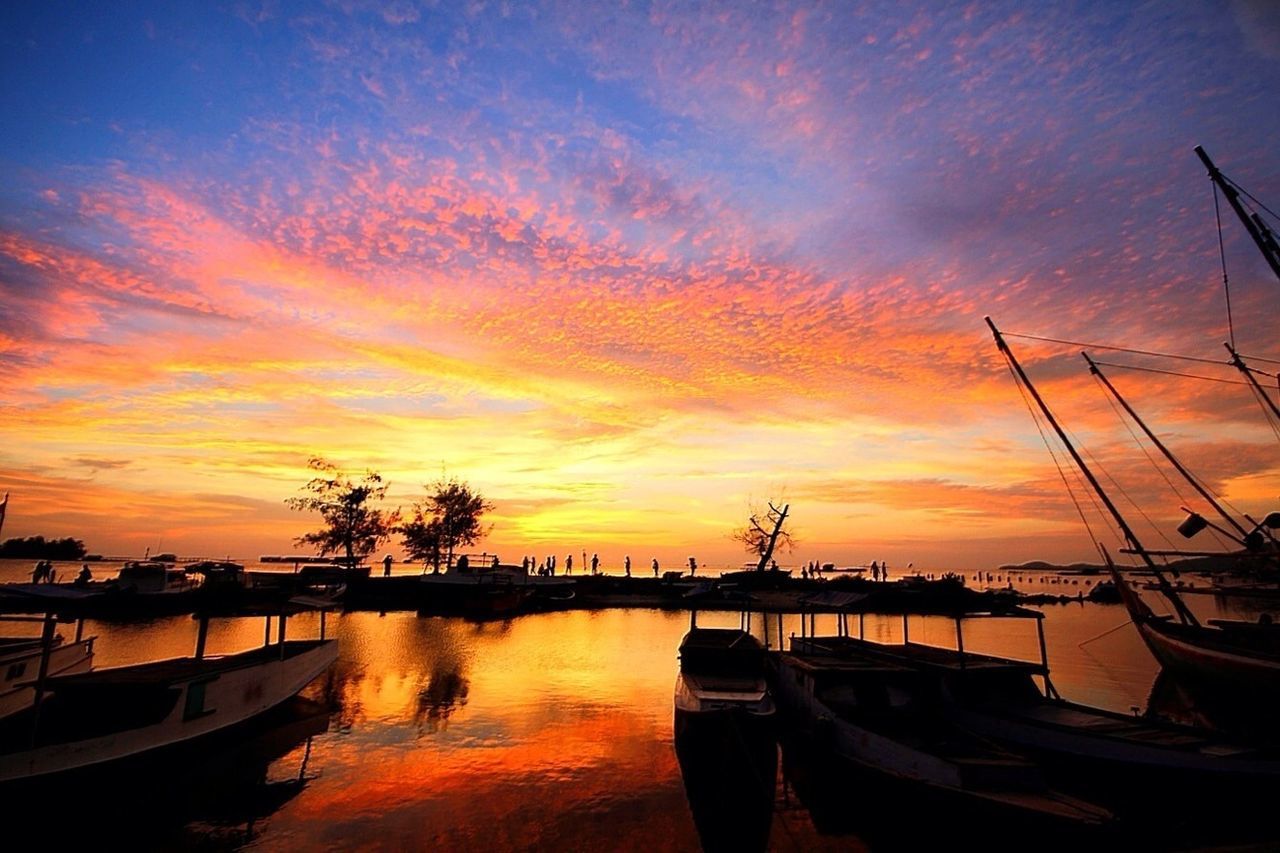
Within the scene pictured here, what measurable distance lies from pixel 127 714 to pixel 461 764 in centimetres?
984

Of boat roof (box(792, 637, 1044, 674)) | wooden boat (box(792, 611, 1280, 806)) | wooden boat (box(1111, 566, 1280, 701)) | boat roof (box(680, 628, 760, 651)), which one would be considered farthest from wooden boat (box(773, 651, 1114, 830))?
wooden boat (box(1111, 566, 1280, 701))

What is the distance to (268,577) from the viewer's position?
3041 inches

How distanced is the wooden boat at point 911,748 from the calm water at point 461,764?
2.11 meters

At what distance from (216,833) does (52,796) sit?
4.04m

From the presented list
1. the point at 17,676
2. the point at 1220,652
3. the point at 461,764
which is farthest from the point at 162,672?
the point at 1220,652

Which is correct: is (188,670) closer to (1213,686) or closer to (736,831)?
(736,831)

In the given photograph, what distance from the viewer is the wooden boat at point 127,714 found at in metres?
15.0

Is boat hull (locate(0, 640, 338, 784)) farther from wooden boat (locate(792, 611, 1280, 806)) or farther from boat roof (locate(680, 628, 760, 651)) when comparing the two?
wooden boat (locate(792, 611, 1280, 806))

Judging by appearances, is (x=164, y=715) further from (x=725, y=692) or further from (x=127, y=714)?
(x=725, y=692)

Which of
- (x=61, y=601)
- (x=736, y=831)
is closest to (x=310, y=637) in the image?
(x=61, y=601)

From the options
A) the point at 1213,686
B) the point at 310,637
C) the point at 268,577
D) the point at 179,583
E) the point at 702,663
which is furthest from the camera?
the point at 268,577

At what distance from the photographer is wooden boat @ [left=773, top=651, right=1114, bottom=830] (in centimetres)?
1348

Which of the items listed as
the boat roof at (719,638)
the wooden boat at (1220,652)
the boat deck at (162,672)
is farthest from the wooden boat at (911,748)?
the boat deck at (162,672)

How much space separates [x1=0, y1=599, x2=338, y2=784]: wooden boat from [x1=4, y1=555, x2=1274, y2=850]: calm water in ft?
3.21
